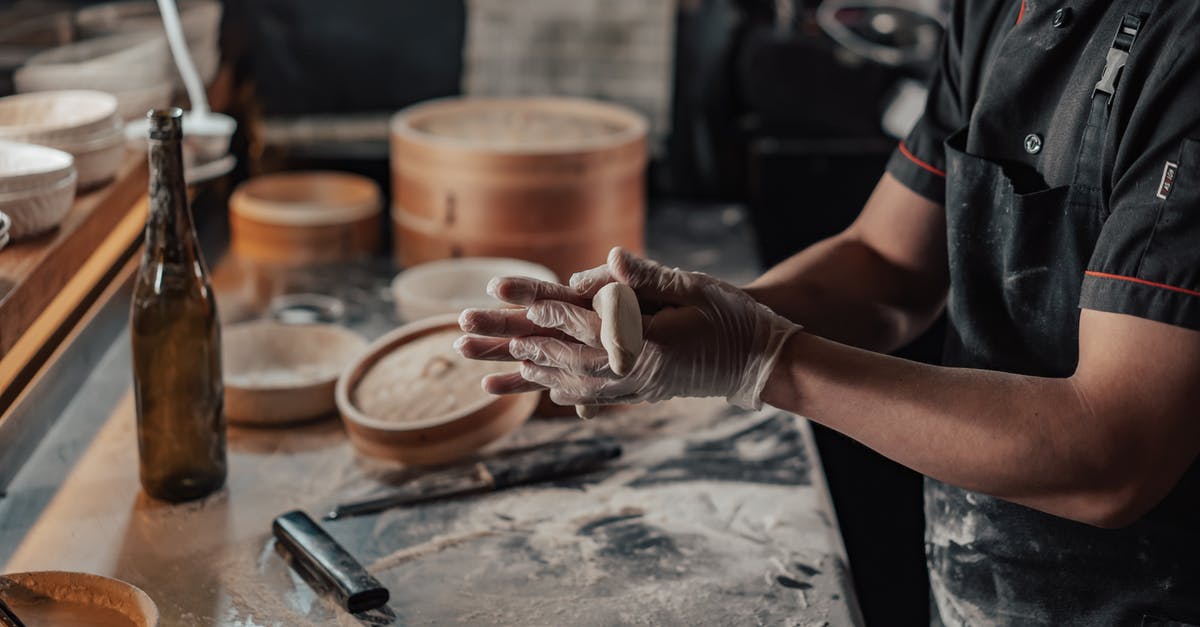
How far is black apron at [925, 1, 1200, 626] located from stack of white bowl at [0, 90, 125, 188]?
4.33 feet

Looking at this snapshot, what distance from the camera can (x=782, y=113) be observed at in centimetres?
303

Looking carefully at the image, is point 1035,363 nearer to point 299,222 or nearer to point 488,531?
point 488,531

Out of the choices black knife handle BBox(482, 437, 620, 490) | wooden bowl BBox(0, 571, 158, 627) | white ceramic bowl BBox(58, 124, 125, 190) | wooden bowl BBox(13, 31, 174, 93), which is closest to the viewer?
wooden bowl BBox(0, 571, 158, 627)

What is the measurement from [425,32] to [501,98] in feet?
0.95

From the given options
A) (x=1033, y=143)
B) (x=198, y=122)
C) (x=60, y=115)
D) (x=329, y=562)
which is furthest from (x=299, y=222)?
(x=1033, y=143)

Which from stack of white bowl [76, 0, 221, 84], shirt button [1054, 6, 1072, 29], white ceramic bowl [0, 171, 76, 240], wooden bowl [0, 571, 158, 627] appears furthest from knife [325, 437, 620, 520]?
stack of white bowl [76, 0, 221, 84]

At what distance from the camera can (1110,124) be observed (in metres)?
1.25

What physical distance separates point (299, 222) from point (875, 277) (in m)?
1.43

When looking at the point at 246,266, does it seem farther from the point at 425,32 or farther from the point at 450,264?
the point at 425,32

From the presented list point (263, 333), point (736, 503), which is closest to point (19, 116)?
point (263, 333)

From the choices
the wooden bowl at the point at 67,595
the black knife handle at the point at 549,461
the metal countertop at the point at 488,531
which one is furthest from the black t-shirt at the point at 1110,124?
the wooden bowl at the point at 67,595

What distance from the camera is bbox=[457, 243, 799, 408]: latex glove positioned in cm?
128

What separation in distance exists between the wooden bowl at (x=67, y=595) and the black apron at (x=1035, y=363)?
1.06 metres

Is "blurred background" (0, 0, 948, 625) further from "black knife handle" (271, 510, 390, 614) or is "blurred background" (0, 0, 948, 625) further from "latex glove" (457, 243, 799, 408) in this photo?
"latex glove" (457, 243, 799, 408)
